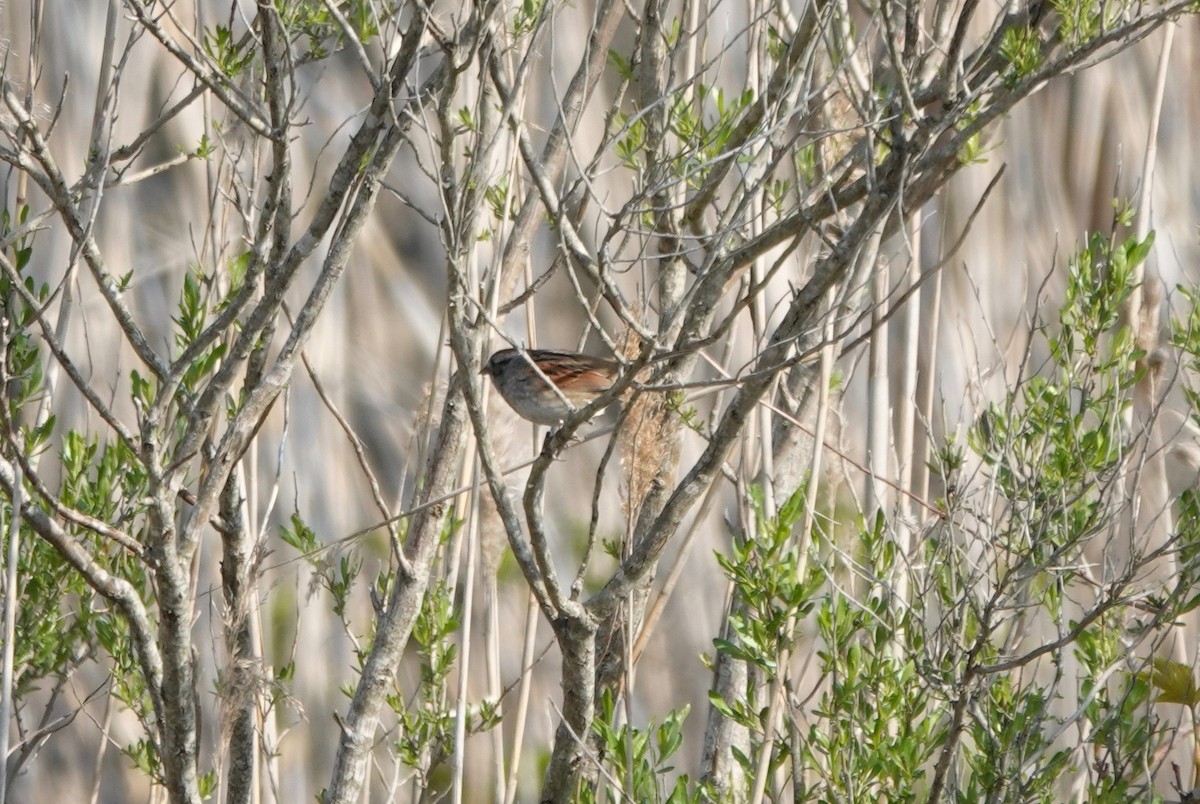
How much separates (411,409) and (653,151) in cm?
155

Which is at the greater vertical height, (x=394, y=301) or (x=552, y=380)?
(x=394, y=301)

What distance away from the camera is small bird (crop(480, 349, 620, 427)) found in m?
2.90

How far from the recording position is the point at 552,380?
9.52 ft

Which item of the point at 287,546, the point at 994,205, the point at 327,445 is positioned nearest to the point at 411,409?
the point at 327,445

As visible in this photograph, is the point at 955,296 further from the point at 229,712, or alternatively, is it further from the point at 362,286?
the point at 229,712

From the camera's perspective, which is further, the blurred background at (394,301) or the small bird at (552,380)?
the blurred background at (394,301)

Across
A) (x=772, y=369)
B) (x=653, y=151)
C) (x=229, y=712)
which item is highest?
(x=653, y=151)

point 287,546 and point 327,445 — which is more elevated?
point 327,445

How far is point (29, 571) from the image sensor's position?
258 cm

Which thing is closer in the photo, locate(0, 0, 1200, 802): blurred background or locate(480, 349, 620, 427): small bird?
locate(480, 349, 620, 427): small bird

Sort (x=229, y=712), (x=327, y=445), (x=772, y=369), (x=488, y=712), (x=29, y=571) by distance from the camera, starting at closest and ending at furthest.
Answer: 1. (x=772, y=369)
2. (x=229, y=712)
3. (x=29, y=571)
4. (x=488, y=712)
5. (x=327, y=445)

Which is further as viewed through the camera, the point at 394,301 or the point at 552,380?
the point at 394,301

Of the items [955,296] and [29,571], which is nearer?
[29,571]

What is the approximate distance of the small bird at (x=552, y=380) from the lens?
2.90 meters
